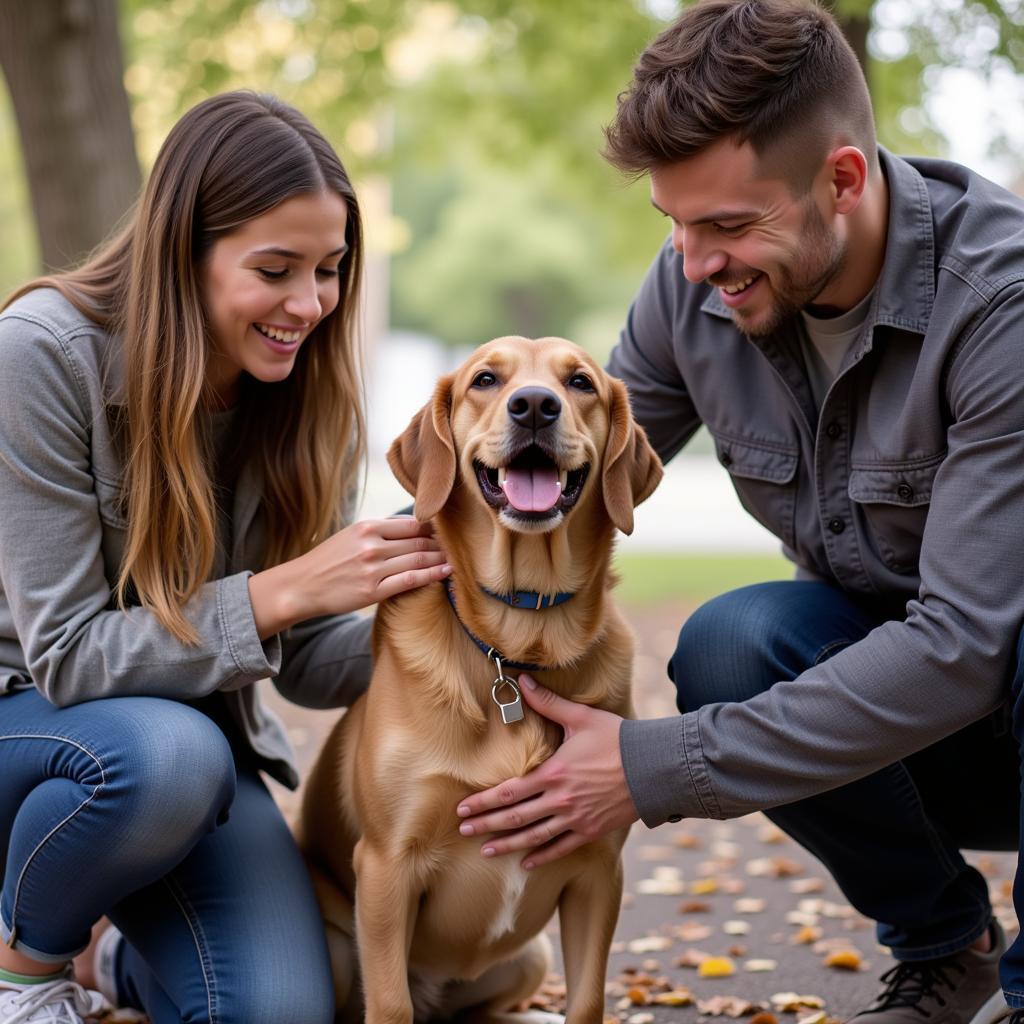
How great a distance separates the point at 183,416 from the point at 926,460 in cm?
176

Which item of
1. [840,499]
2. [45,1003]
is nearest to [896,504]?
[840,499]

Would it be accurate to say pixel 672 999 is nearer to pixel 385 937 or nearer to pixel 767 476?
pixel 385 937

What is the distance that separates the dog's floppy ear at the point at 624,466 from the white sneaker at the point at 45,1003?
5.71 ft

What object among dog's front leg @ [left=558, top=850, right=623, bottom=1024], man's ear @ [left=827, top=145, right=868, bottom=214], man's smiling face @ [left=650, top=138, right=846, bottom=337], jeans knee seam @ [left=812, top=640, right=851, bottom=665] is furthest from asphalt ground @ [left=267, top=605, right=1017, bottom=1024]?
man's ear @ [left=827, top=145, right=868, bottom=214]

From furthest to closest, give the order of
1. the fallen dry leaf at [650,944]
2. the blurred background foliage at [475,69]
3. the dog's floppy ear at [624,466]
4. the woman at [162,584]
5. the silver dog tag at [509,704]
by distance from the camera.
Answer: the blurred background foliage at [475,69] < the fallen dry leaf at [650,944] < the dog's floppy ear at [624,466] < the silver dog tag at [509,704] < the woman at [162,584]

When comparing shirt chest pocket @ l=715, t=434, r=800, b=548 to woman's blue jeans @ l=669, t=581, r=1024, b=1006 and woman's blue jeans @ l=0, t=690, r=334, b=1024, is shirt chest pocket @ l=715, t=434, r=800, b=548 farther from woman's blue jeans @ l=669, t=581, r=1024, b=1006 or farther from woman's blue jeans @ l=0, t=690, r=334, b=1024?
woman's blue jeans @ l=0, t=690, r=334, b=1024

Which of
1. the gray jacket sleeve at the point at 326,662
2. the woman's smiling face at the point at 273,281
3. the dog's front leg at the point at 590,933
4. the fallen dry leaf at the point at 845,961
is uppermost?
the woman's smiling face at the point at 273,281

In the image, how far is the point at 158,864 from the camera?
2.92m

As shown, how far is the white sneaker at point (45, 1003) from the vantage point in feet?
9.78

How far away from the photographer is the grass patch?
38.4 feet

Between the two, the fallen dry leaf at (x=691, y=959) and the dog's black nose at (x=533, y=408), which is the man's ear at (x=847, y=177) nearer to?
the dog's black nose at (x=533, y=408)

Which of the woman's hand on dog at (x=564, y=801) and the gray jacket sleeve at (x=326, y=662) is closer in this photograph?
the woman's hand on dog at (x=564, y=801)

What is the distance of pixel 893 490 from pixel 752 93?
0.99 metres

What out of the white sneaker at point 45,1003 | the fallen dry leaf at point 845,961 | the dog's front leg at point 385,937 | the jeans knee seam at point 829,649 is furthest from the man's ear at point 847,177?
the white sneaker at point 45,1003
